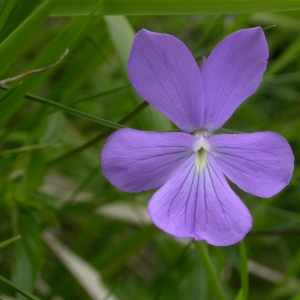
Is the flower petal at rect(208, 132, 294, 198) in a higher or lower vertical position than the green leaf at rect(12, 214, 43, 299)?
higher

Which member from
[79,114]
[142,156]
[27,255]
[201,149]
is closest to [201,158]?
[201,149]

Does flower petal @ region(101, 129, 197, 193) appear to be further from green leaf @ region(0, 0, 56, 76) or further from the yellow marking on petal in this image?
green leaf @ region(0, 0, 56, 76)

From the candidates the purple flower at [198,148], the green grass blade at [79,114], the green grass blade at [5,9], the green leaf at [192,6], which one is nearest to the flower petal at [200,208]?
the purple flower at [198,148]

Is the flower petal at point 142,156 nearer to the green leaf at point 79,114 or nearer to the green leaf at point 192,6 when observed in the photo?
the green leaf at point 79,114

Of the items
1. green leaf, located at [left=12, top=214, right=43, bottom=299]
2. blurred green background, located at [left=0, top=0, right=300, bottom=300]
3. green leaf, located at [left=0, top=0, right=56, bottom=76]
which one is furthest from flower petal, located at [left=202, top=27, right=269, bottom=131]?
green leaf, located at [left=12, top=214, right=43, bottom=299]

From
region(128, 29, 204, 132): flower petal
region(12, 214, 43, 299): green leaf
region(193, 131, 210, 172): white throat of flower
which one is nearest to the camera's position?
region(128, 29, 204, 132): flower petal

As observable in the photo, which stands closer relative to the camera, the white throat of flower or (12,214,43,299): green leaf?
the white throat of flower

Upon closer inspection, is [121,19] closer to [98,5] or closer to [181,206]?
[98,5]
